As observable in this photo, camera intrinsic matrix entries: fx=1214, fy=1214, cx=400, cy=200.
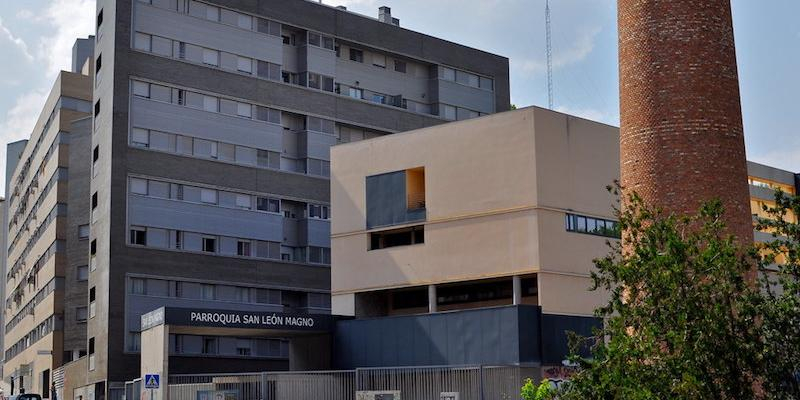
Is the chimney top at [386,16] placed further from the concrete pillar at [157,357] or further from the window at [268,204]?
the concrete pillar at [157,357]

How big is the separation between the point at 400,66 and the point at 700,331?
59.6 m

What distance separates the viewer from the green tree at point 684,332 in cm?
2103

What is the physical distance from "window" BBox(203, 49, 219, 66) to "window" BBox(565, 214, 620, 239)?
1102 inches

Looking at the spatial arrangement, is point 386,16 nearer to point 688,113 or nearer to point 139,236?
point 139,236

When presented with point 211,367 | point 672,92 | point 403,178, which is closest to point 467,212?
point 403,178

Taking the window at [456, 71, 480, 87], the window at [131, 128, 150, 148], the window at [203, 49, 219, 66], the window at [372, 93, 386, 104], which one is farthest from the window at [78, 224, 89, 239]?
the window at [456, 71, 480, 87]

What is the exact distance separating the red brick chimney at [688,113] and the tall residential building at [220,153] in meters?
31.6

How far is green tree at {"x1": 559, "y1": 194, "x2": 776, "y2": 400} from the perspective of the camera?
69.0 feet

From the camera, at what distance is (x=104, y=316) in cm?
6488

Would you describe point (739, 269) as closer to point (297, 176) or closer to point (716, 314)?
point (716, 314)

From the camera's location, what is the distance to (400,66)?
79375 mm

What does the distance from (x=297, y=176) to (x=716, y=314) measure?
5358cm

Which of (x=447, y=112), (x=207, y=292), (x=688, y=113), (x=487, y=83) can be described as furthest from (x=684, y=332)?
(x=487, y=83)

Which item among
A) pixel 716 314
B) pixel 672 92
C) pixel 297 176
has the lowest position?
pixel 716 314
